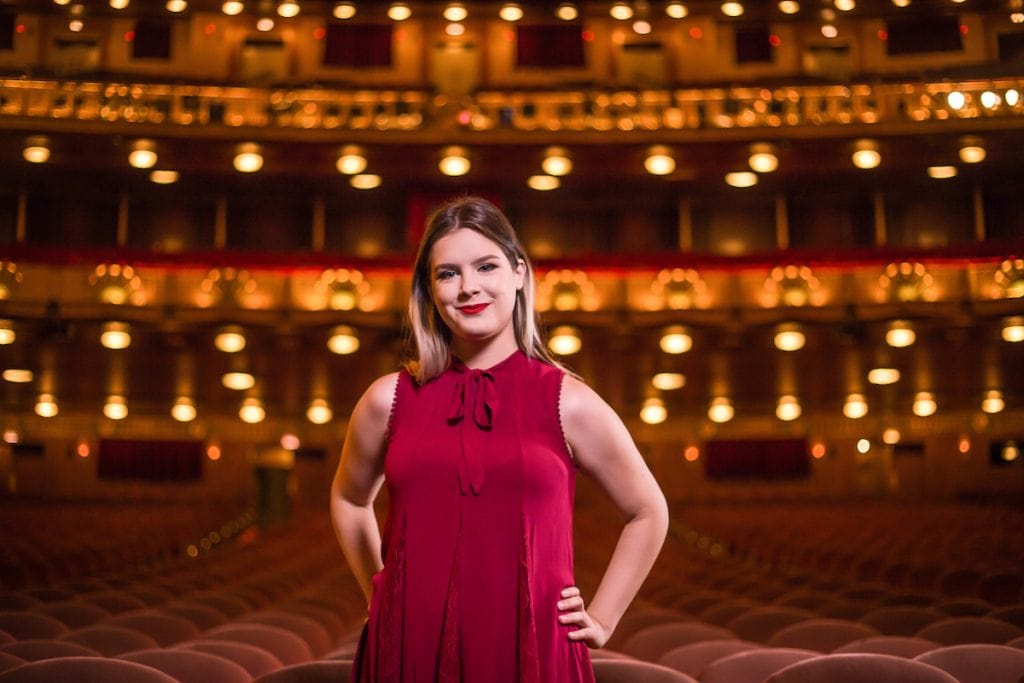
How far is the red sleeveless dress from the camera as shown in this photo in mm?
1666

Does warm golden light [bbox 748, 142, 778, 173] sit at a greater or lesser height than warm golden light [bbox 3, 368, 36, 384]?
greater

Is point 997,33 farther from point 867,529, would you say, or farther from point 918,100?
point 867,529

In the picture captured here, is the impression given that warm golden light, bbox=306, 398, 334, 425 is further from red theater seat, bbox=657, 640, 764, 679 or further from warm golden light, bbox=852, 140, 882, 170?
red theater seat, bbox=657, 640, 764, 679

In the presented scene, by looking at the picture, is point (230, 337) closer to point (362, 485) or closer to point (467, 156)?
point (467, 156)

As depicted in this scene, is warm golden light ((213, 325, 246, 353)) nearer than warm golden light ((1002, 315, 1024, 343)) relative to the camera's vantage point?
No

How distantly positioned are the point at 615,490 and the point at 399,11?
1677cm

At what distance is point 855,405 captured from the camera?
A: 16297mm

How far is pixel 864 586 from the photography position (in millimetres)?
6539

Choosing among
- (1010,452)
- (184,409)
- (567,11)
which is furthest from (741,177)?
(184,409)

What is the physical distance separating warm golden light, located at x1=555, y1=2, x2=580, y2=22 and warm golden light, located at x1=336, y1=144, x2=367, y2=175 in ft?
19.1

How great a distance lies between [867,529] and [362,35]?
39.2 ft

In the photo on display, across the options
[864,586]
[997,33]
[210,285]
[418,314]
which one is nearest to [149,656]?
[418,314]

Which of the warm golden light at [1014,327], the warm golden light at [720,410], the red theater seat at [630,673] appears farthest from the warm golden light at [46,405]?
the red theater seat at [630,673]

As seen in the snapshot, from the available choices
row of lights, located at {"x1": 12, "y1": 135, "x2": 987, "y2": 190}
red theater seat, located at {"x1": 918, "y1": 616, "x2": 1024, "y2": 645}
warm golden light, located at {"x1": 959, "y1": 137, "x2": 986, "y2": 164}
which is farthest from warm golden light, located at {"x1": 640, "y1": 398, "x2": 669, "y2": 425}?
red theater seat, located at {"x1": 918, "y1": 616, "x2": 1024, "y2": 645}
